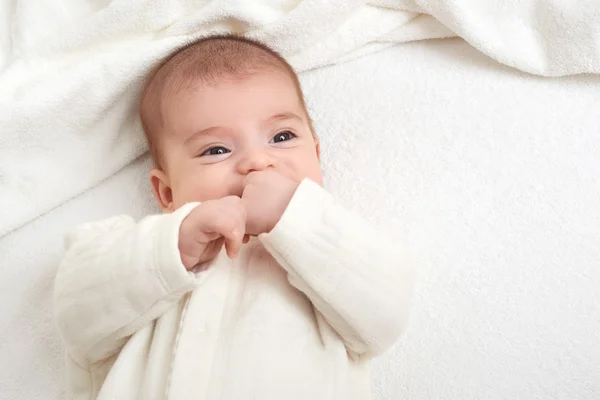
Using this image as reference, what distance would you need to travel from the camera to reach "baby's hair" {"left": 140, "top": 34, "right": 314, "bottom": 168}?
3.79 ft

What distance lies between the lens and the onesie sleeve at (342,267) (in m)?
0.96

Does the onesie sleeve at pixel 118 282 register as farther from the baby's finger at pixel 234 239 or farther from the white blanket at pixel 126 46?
the white blanket at pixel 126 46

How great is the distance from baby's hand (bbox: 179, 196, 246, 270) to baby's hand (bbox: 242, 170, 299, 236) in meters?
0.03

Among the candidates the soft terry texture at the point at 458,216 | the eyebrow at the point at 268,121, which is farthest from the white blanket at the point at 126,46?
the eyebrow at the point at 268,121

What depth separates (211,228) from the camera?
0.93 meters

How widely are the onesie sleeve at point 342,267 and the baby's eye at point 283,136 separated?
0.17 meters

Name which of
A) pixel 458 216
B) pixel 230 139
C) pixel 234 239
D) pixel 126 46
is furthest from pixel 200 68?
pixel 458 216

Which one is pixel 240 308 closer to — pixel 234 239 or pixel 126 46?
pixel 234 239

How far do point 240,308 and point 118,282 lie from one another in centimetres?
20

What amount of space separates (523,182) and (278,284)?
1.84 feet

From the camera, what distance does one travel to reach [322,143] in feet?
4.43

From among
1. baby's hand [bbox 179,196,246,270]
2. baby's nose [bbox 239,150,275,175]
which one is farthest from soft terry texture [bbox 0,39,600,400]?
baby's hand [bbox 179,196,246,270]

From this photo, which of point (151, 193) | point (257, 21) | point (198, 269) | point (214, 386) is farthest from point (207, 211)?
point (257, 21)

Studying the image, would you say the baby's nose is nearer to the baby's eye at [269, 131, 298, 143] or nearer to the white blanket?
the baby's eye at [269, 131, 298, 143]
